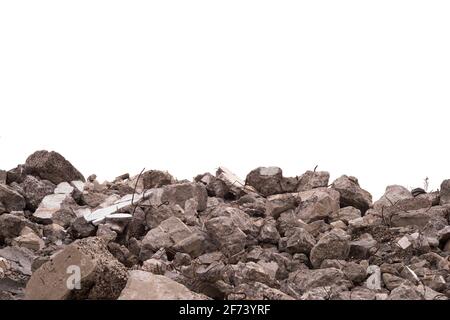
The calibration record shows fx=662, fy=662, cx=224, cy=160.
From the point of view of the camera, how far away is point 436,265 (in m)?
8.35

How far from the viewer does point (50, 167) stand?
11.7 m

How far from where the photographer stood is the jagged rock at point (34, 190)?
1084 centimetres

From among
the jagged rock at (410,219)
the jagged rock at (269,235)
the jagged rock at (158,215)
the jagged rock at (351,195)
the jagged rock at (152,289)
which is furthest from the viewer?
the jagged rock at (351,195)

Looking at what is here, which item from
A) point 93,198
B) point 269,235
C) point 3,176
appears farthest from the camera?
point 3,176

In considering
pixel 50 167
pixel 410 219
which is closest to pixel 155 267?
pixel 410 219

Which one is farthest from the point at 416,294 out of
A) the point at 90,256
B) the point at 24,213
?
the point at 24,213

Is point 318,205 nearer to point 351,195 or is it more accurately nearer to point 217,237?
point 351,195

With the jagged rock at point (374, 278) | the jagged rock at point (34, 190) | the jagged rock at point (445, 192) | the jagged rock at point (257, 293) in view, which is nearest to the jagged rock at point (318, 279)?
the jagged rock at point (374, 278)

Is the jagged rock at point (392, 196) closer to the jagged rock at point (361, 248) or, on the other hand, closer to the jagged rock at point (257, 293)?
the jagged rock at point (361, 248)

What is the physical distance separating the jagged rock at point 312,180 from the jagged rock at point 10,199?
4.64 m

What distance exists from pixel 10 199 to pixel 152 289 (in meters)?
4.83

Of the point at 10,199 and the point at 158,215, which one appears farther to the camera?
the point at 10,199
